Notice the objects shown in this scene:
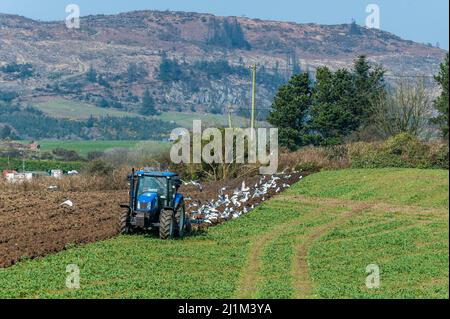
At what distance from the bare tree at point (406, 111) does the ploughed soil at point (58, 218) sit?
14.1 metres

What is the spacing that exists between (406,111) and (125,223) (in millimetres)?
36126

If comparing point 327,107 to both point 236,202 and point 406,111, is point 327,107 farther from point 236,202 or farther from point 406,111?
point 236,202

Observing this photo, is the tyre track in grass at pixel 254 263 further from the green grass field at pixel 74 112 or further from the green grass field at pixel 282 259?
the green grass field at pixel 74 112

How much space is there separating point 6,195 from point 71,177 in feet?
33.7

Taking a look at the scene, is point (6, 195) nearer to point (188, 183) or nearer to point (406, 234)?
point (188, 183)

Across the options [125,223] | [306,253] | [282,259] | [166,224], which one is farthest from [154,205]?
[282,259]

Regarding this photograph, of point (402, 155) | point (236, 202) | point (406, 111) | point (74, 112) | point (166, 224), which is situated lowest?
point (74, 112)

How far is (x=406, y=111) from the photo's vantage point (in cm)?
6247

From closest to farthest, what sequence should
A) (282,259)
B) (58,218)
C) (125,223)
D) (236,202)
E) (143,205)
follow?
(282,259), (143,205), (125,223), (58,218), (236,202)

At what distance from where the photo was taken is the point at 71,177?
182ft

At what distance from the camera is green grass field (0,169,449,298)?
2019 centimetres

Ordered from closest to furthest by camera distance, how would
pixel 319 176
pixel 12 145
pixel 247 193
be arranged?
1. pixel 247 193
2. pixel 319 176
3. pixel 12 145
